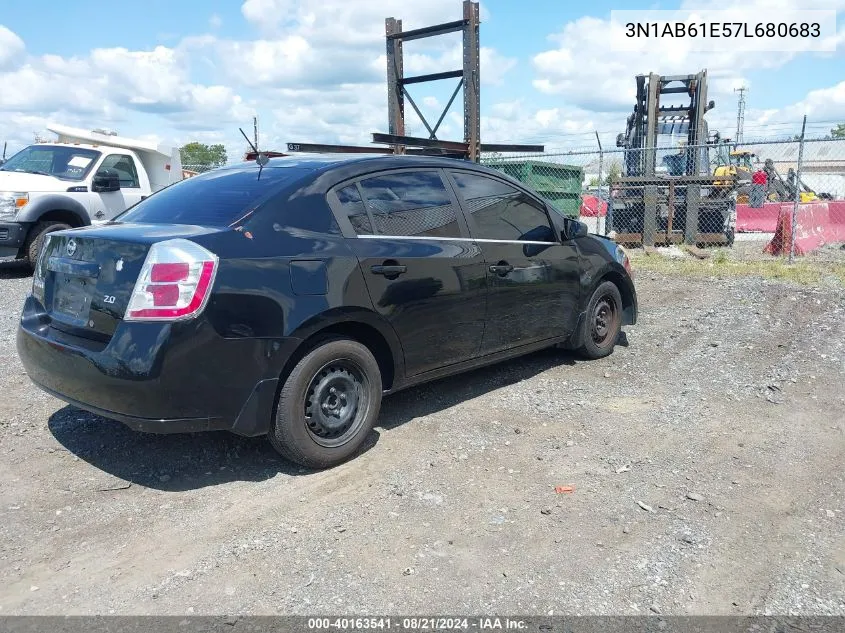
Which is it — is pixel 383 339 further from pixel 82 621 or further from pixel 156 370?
pixel 82 621

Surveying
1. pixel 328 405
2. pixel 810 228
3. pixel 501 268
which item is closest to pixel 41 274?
pixel 328 405

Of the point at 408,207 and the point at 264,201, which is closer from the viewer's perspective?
the point at 264,201

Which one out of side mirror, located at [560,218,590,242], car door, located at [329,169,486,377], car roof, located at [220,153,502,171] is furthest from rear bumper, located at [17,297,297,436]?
side mirror, located at [560,218,590,242]

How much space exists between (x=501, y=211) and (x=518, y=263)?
40cm

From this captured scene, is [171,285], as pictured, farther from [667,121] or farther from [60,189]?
[667,121]

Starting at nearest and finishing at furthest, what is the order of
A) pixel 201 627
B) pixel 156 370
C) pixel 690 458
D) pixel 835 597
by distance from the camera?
pixel 201 627, pixel 835 597, pixel 156 370, pixel 690 458

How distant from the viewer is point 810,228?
44.8 feet

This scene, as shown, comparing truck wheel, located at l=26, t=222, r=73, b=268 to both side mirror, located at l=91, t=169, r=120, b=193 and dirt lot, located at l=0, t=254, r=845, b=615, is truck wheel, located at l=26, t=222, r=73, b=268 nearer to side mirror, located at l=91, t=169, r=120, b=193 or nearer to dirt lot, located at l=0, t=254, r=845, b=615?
side mirror, located at l=91, t=169, r=120, b=193

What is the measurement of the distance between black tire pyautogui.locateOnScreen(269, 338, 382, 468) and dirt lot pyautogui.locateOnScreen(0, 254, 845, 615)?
16 centimetres

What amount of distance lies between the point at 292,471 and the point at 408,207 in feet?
5.76

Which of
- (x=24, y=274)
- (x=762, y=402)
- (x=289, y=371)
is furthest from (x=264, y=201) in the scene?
(x=24, y=274)

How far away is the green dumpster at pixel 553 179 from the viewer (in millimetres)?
14359

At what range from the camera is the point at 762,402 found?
17.6 feet

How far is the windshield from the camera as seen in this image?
10.8 m
